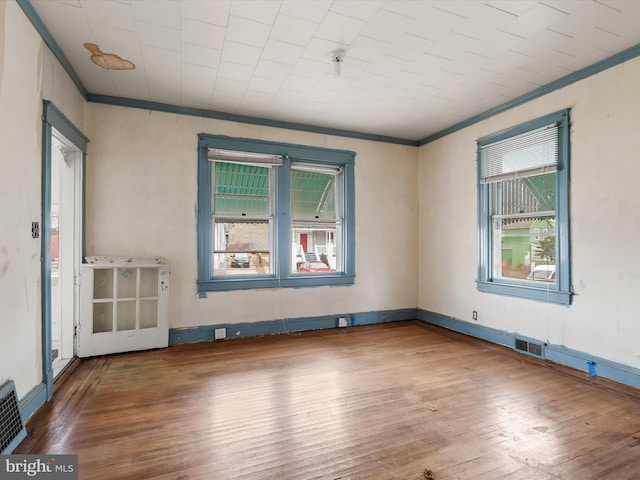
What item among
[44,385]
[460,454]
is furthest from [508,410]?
[44,385]

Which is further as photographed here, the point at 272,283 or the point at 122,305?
the point at 272,283

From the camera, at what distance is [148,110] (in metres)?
3.98

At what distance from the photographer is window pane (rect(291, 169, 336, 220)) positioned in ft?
15.9

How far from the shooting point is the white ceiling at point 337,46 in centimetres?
240

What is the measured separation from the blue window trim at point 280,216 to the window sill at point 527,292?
1.86 meters

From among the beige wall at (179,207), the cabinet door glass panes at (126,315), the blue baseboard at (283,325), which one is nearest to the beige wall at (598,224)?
the blue baseboard at (283,325)

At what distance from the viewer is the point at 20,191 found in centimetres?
229

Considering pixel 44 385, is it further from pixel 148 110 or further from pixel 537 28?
pixel 537 28

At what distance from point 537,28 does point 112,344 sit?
5.05 m

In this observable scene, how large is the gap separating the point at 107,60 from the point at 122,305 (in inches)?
100

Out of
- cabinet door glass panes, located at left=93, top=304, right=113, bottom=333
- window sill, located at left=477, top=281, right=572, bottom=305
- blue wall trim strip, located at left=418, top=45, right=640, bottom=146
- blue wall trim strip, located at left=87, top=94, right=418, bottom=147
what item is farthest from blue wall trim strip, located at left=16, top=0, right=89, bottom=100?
window sill, located at left=477, top=281, right=572, bottom=305

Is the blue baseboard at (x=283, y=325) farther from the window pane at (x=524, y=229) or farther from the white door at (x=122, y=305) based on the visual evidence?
the window pane at (x=524, y=229)

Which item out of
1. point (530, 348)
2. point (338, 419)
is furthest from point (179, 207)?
point (530, 348)

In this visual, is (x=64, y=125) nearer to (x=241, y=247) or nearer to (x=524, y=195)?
(x=241, y=247)
